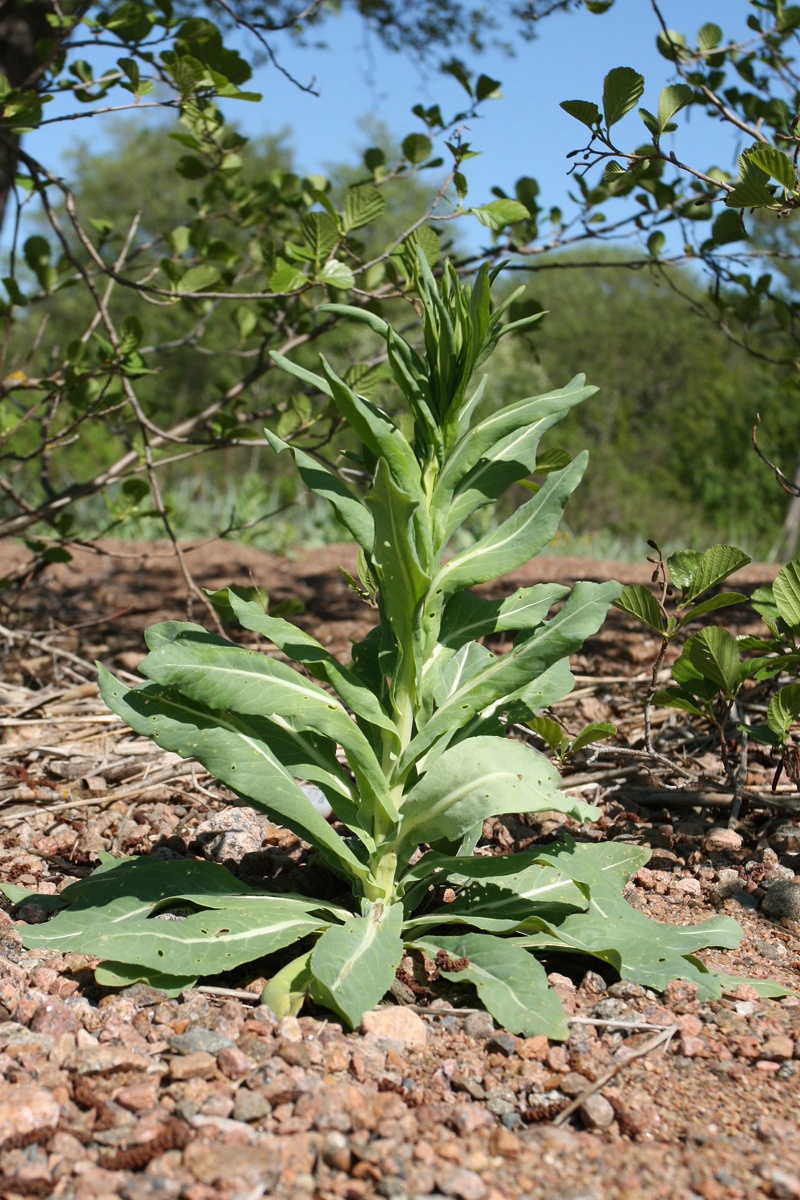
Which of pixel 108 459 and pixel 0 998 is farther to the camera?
pixel 108 459

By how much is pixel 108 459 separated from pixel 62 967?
30.3ft

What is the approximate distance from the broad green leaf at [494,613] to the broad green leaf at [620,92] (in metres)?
1.04

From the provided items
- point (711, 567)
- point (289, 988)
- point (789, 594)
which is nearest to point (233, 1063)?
point (289, 988)

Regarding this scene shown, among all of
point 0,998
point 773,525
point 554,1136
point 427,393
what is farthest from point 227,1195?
point 773,525

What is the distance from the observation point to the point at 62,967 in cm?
198

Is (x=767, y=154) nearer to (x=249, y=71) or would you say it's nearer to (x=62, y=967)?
(x=249, y=71)

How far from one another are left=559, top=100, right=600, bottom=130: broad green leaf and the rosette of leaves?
49 cm

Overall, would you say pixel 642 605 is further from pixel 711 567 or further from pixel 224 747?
pixel 224 747

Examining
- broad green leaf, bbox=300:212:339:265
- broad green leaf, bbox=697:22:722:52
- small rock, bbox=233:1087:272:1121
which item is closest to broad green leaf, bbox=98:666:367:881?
small rock, bbox=233:1087:272:1121

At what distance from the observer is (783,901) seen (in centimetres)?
237

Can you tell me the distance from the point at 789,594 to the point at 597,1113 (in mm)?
1489

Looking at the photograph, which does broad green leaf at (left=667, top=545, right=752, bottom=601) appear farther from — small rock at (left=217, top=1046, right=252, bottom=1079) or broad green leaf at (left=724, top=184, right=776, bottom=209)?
small rock at (left=217, top=1046, right=252, bottom=1079)

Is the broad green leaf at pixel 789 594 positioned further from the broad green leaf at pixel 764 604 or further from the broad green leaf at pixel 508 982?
the broad green leaf at pixel 508 982

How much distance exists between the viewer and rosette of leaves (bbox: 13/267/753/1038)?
6.09 feet
